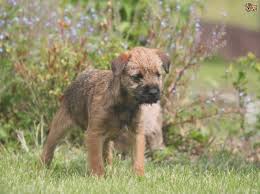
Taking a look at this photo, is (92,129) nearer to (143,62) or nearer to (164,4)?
(143,62)

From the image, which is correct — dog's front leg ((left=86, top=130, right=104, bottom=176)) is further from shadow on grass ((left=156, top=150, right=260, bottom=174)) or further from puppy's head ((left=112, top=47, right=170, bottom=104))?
shadow on grass ((left=156, top=150, right=260, bottom=174))

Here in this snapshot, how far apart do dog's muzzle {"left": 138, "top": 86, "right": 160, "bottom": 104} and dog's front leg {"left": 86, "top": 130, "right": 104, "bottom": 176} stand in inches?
24.3

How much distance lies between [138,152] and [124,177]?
431mm

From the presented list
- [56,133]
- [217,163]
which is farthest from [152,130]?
[56,133]

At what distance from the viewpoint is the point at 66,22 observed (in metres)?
9.95

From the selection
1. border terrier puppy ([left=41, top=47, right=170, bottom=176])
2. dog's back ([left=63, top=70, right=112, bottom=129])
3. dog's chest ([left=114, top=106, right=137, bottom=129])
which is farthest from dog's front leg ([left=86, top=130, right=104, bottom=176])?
dog's back ([left=63, top=70, right=112, bottom=129])

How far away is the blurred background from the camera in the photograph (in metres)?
9.62

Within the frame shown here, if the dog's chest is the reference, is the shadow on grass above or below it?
below

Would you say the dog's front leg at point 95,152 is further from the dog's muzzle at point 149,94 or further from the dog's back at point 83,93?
the dog's muzzle at point 149,94

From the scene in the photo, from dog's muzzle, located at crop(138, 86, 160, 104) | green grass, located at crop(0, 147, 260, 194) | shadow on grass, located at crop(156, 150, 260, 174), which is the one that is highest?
dog's muzzle, located at crop(138, 86, 160, 104)

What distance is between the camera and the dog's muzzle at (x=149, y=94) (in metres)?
7.15

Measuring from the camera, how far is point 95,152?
24.7 ft

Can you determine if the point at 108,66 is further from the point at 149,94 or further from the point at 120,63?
the point at 149,94

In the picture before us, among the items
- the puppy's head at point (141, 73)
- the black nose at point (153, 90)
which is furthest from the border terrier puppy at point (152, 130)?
the black nose at point (153, 90)
